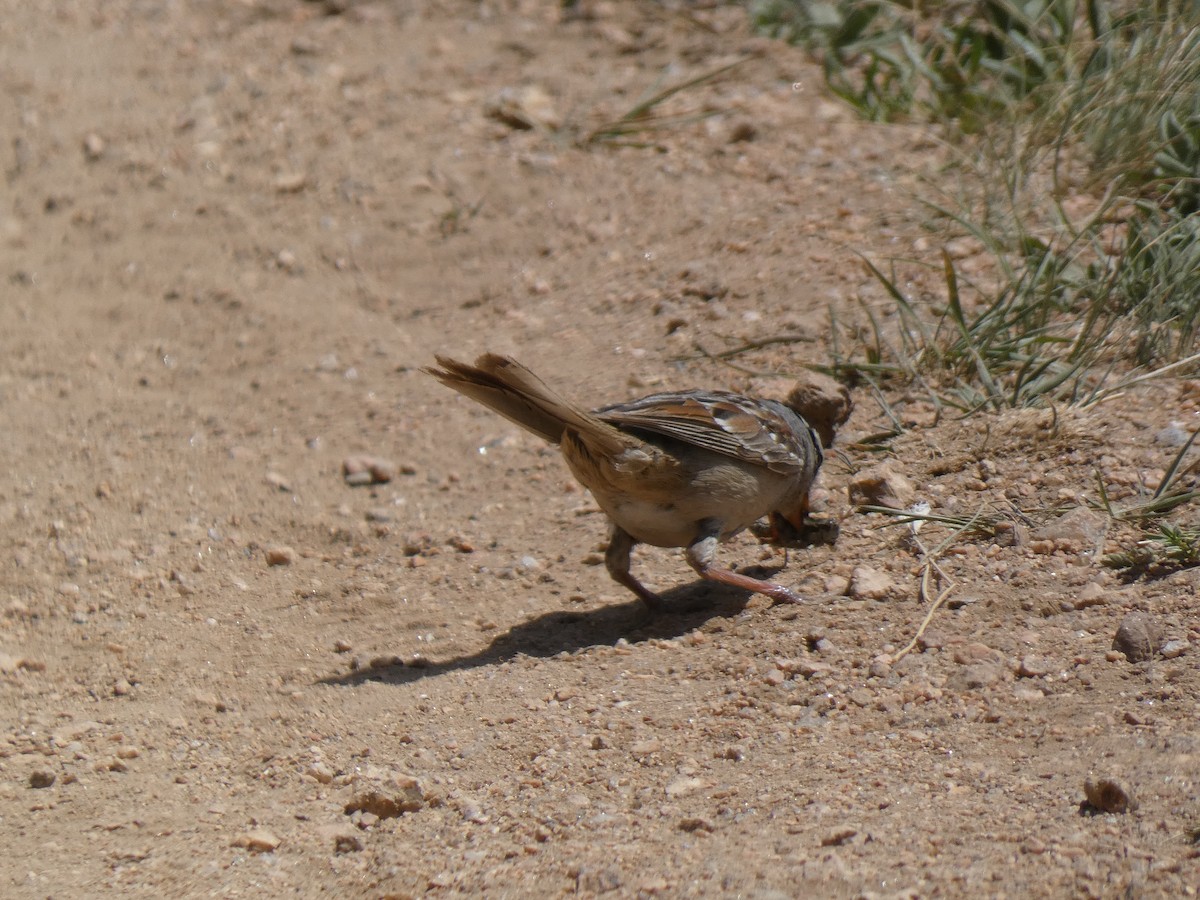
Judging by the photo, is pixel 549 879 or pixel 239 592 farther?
pixel 239 592

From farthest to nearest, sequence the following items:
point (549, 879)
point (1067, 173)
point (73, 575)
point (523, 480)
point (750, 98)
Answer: point (750, 98), point (1067, 173), point (523, 480), point (73, 575), point (549, 879)

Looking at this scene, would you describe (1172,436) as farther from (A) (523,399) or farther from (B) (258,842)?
(B) (258,842)

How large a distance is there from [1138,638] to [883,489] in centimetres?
138

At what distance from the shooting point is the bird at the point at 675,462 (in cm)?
483

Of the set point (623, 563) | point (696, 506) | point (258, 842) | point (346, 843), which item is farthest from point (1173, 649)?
point (258, 842)

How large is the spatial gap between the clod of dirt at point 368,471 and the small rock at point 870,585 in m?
2.34

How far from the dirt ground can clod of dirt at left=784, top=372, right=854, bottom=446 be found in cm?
9

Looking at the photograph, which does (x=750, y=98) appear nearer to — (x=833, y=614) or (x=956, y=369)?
(x=956, y=369)

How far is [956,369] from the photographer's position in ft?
19.2

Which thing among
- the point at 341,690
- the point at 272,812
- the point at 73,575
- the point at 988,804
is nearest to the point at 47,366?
the point at 73,575

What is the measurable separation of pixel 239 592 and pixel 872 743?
276cm

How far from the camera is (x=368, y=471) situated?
638 cm

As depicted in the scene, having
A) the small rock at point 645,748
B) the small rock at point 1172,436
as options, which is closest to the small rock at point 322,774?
the small rock at point 645,748

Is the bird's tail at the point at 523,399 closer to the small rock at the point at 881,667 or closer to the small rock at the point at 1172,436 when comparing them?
the small rock at the point at 881,667
